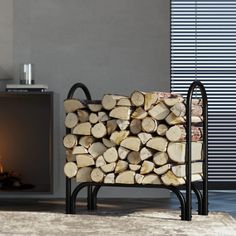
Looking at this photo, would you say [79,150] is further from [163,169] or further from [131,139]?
[163,169]

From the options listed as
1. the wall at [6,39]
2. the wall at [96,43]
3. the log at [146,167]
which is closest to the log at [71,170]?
the log at [146,167]

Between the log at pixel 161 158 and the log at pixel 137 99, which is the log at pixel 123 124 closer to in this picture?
the log at pixel 137 99

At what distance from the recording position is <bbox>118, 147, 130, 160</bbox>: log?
15.3ft

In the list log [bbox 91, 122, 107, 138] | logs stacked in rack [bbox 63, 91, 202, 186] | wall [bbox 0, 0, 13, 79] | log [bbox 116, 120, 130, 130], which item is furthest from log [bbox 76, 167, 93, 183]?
wall [bbox 0, 0, 13, 79]

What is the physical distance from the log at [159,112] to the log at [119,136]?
21 cm

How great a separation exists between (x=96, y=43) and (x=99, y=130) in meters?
1.46

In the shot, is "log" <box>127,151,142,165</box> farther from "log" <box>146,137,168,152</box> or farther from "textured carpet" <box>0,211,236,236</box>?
"textured carpet" <box>0,211,236,236</box>

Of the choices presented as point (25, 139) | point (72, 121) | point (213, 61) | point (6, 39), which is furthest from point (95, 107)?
point (213, 61)

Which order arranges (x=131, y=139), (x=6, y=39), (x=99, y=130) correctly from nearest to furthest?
(x=131, y=139), (x=99, y=130), (x=6, y=39)

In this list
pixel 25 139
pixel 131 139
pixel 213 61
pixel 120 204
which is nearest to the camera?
pixel 131 139

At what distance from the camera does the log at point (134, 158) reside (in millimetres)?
4629

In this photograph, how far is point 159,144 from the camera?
4.54 m

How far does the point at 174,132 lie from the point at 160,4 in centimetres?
180

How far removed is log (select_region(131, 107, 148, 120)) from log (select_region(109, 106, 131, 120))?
0.04 m
